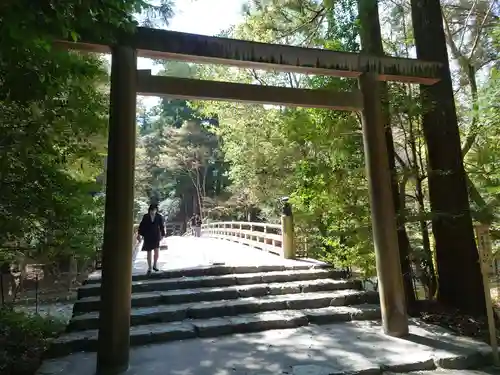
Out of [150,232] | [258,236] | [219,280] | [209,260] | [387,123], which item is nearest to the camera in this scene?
[387,123]

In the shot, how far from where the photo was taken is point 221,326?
5.66 metres

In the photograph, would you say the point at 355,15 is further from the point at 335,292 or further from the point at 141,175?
the point at 141,175

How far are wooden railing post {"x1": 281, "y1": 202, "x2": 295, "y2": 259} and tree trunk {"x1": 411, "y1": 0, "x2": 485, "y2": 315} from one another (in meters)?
3.99

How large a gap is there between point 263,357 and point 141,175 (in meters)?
24.2

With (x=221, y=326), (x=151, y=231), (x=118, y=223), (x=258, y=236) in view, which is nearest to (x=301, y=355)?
(x=221, y=326)

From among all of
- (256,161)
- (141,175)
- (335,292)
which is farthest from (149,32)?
(141,175)

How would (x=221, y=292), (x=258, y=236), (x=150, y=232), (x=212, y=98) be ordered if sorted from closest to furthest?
(x=212, y=98) → (x=221, y=292) → (x=150, y=232) → (x=258, y=236)

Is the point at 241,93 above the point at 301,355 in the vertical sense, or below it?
above

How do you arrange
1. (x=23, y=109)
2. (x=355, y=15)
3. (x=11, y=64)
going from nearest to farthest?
(x=11, y=64), (x=23, y=109), (x=355, y=15)

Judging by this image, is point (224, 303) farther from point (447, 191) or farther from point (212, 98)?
point (447, 191)

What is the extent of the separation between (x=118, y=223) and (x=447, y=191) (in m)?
5.08

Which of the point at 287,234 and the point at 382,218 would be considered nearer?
the point at 382,218

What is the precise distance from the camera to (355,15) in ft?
23.0

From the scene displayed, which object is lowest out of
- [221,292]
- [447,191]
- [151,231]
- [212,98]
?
[221,292]
